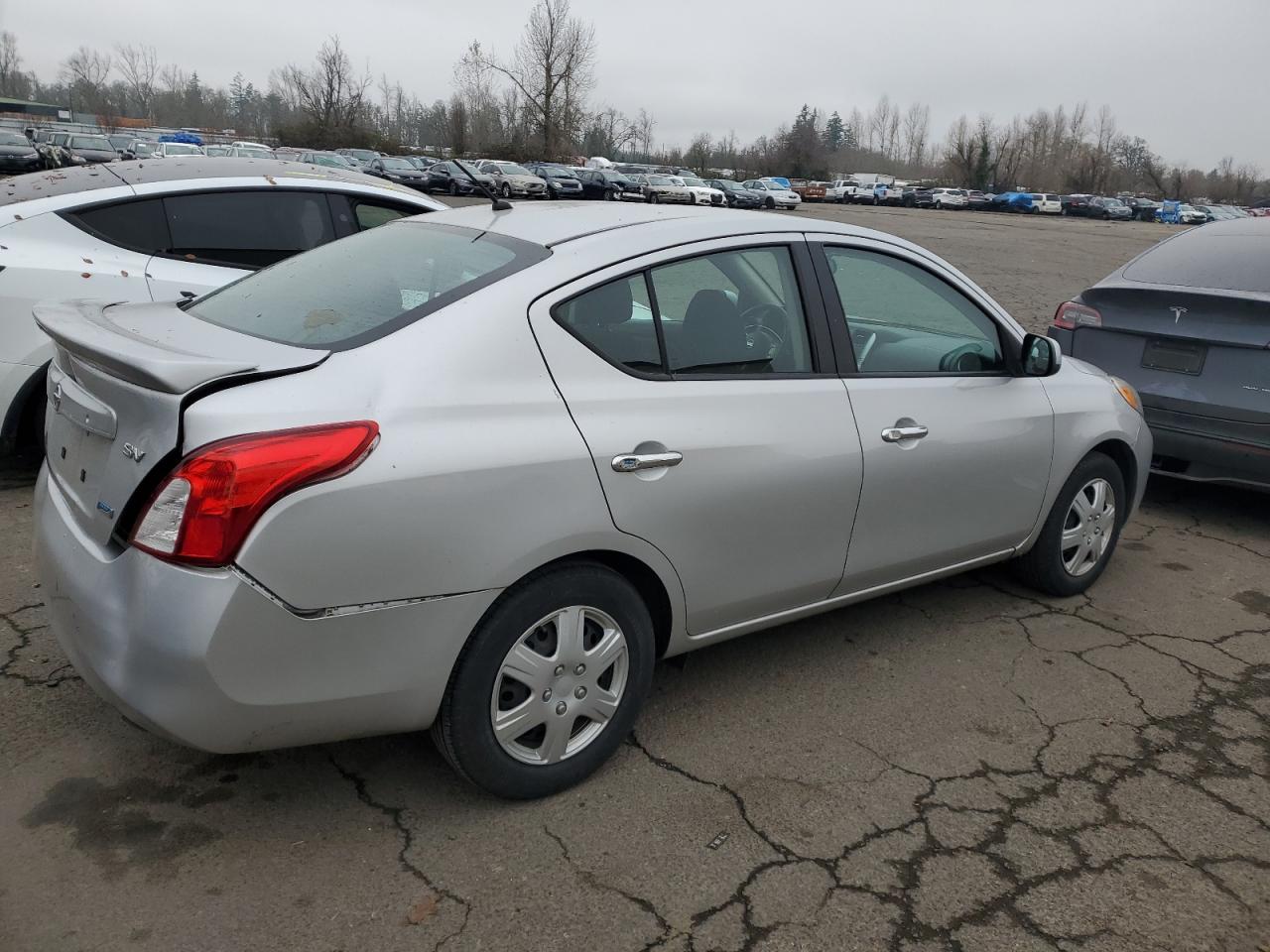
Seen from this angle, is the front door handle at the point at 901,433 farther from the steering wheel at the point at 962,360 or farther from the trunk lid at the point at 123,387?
the trunk lid at the point at 123,387

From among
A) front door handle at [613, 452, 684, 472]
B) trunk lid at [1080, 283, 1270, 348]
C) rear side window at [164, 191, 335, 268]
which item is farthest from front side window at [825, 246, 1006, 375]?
rear side window at [164, 191, 335, 268]

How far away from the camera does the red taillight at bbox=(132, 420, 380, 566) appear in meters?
2.23

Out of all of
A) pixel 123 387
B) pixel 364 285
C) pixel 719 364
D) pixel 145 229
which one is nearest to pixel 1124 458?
pixel 719 364

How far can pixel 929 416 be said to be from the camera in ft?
11.8

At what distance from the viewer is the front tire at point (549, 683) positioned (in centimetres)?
260

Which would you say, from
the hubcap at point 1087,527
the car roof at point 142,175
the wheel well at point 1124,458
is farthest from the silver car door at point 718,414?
the car roof at point 142,175

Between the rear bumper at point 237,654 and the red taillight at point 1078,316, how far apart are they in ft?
15.5

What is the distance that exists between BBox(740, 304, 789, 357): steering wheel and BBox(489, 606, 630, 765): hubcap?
3.49 feet

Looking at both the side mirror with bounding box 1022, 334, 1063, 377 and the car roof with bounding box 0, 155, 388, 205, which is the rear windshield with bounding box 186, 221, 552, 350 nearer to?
the side mirror with bounding box 1022, 334, 1063, 377

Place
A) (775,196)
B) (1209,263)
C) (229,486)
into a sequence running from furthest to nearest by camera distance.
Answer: (775,196)
(1209,263)
(229,486)

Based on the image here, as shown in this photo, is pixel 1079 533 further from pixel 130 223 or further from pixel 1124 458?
pixel 130 223

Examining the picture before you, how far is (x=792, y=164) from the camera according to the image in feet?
287

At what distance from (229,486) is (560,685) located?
1.03 metres

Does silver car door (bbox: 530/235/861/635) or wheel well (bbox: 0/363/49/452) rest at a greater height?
silver car door (bbox: 530/235/861/635)
